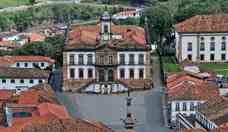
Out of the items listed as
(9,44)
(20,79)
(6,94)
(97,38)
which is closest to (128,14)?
(9,44)

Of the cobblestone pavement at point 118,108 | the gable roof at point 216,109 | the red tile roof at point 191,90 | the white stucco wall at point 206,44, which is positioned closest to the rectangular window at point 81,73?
the cobblestone pavement at point 118,108

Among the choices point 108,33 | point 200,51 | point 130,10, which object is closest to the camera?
point 108,33

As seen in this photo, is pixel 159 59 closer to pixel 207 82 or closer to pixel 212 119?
pixel 207 82

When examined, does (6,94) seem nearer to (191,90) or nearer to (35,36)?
(191,90)

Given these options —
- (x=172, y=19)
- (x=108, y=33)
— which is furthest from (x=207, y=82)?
(x=172, y=19)

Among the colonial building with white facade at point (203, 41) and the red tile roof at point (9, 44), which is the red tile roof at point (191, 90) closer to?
the colonial building with white facade at point (203, 41)

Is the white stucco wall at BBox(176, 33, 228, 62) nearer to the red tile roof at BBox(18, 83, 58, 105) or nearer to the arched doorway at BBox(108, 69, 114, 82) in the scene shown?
the arched doorway at BBox(108, 69, 114, 82)

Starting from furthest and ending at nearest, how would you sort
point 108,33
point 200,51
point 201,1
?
1. point 201,1
2. point 200,51
3. point 108,33
